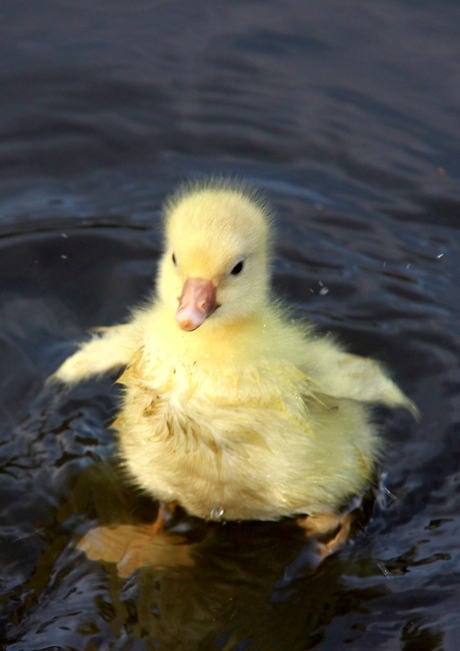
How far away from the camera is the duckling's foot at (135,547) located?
302cm

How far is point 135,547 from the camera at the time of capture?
309cm

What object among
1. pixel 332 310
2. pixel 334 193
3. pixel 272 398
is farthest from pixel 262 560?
pixel 334 193

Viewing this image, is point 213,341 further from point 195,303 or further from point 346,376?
point 346,376

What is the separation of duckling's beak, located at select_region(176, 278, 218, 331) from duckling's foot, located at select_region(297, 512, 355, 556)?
3.53ft

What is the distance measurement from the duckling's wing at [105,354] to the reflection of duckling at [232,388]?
0.46ft

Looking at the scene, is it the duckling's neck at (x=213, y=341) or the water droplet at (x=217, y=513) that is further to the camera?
the water droplet at (x=217, y=513)

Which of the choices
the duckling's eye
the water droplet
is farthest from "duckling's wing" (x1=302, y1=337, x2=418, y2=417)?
the water droplet

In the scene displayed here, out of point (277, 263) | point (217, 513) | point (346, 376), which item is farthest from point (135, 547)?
point (277, 263)

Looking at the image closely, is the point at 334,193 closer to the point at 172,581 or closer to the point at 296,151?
the point at 296,151

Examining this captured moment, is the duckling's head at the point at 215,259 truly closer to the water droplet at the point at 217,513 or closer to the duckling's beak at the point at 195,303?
the duckling's beak at the point at 195,303

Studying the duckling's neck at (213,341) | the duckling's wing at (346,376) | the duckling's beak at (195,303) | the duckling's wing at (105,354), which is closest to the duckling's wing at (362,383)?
the duckling's wing at (346,376)

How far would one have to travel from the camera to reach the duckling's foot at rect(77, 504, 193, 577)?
302 cm

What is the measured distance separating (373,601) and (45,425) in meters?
1.53

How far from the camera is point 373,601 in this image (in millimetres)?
2898
